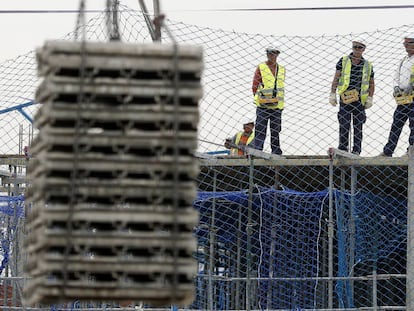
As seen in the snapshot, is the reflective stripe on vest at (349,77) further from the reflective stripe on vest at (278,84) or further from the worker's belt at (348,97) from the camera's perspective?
the reflective stripe on vest at (278,84)

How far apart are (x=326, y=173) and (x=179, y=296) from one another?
12.0 metres

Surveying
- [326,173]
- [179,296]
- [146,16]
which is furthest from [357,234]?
[179,296]

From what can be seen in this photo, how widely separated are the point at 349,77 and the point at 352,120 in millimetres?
669

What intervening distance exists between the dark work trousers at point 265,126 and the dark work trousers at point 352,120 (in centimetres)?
88

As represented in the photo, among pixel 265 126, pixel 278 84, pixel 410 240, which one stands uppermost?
pixel 278 84

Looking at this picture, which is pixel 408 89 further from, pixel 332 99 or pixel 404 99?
pixel 332 99

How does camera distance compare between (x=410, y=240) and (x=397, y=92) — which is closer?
(x=410, y=240)

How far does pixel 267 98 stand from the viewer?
18.8 meters

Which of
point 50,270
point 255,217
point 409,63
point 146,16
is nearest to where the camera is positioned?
point 50,270

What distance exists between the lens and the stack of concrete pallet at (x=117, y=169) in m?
8.50

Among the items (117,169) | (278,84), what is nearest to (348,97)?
(278,84)

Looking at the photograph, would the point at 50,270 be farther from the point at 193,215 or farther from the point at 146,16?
the point at 146,16

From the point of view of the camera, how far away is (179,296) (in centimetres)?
864

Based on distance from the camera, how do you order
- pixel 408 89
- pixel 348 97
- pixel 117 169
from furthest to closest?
pixel 348 97, pixel 408 89, pixel 117 169
